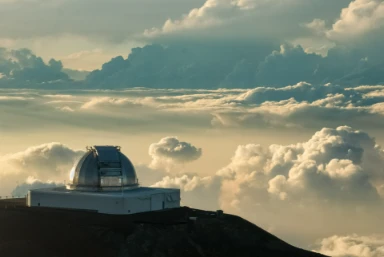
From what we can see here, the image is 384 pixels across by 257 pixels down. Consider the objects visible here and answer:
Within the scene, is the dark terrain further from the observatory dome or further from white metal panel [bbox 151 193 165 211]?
the observatory dome

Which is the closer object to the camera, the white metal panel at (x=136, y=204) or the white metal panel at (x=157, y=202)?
the white metal panel at (x=136, y=204)

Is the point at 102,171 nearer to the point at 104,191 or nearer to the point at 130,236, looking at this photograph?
the point at 104,191


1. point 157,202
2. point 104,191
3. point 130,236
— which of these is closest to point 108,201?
point 104,191

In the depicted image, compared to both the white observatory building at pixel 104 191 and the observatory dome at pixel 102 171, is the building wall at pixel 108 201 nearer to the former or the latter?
the white observatory building at pixel 104 191

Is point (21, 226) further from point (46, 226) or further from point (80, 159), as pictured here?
point (80, 159)

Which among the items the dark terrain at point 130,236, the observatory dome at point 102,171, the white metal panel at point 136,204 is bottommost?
the dark terrain at point 130,236

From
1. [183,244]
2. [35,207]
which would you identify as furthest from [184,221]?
[35,207]

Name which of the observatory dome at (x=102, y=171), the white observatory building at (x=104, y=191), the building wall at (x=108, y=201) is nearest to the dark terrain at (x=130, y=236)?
the building wall at (x=108, y=201)
